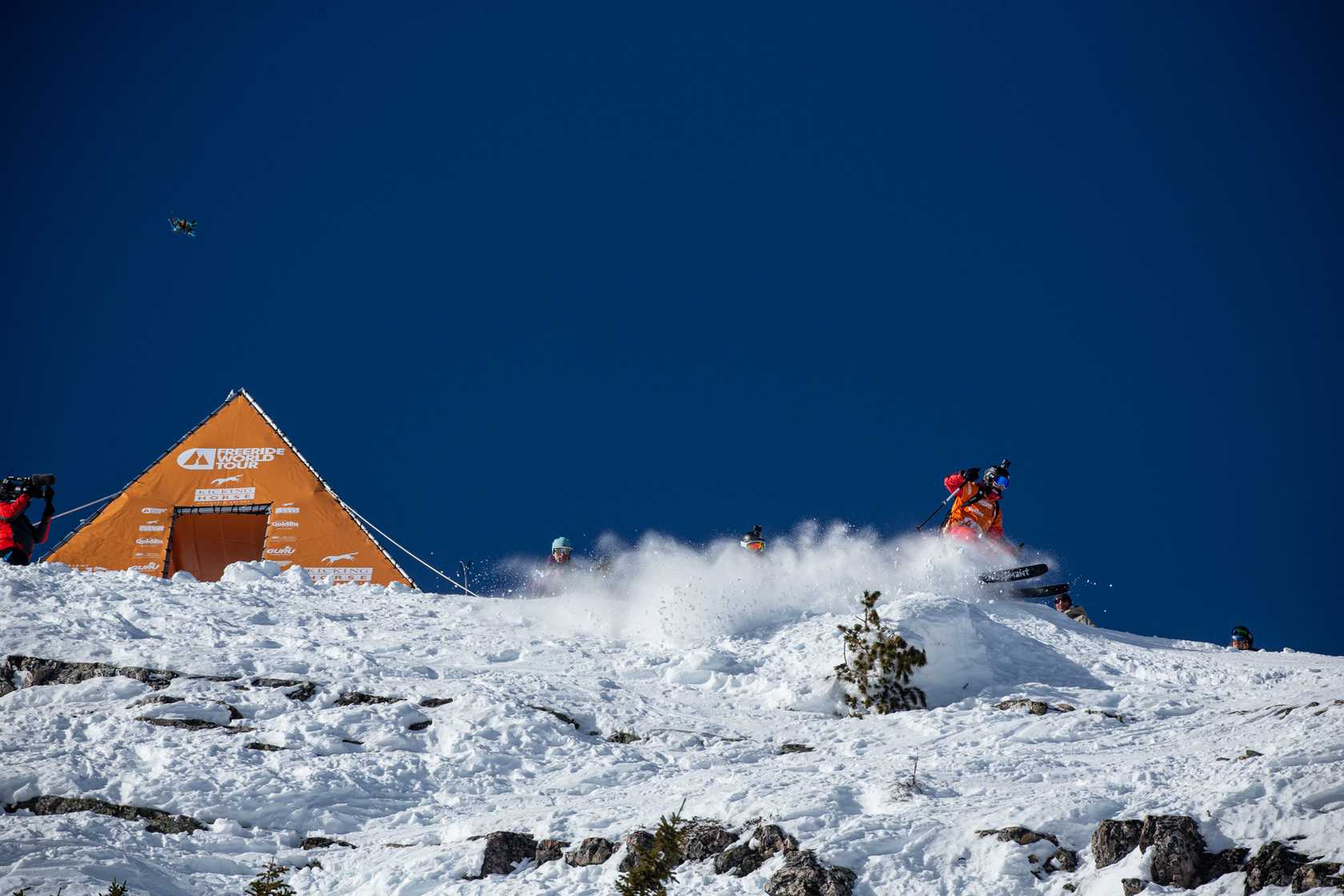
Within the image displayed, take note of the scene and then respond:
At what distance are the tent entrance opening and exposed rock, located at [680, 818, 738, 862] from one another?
14.7 metres

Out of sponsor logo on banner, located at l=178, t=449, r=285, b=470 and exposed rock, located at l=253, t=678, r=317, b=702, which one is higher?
sponsor logo on banner, located at l=178, t=449, r=285, b=470

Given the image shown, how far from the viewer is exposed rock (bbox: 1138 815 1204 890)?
5418 millimetres

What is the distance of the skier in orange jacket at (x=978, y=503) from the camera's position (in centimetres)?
1756

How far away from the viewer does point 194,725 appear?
341 inches

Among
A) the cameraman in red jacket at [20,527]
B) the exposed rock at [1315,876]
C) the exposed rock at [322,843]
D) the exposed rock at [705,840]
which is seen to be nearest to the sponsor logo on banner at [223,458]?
the cameraman in red jacket at [20,527]

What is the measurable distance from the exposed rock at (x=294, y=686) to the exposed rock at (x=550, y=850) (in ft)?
11.8

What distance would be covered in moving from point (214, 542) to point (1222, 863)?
713 inches

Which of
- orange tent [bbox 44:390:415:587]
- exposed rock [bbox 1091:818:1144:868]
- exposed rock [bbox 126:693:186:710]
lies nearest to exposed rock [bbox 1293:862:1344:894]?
A: exposed rock [bbox 1091:818:1144:868]

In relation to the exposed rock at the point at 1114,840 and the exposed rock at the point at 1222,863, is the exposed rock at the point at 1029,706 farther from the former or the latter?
the exposed rock at the point at 1222,863

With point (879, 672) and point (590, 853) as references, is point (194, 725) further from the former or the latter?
point (879, 672)

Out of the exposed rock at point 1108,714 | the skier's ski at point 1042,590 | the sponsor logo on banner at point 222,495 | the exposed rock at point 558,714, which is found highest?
the sponsor logo on banner at point 222,495

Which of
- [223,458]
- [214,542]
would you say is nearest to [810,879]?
[223,458]

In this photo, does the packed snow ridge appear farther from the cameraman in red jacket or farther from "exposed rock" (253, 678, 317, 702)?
the cameraman in red jacket

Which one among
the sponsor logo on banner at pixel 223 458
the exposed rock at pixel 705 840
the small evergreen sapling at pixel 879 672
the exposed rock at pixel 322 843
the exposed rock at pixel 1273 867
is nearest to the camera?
the exposed rock at pixel 1273 867
